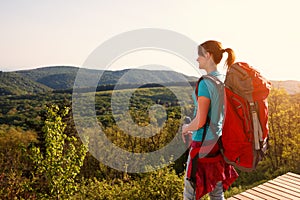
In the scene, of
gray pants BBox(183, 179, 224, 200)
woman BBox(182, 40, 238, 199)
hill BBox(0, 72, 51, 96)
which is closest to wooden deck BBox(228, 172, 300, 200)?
gray pants BBox(183, 179, 224, 200)

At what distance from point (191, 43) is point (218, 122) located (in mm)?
880

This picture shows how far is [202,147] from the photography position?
2018 mm

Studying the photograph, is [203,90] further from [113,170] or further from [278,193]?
[113,170]

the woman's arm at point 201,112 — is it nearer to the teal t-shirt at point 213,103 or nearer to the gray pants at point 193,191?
the teal t-shirt at point 213,103

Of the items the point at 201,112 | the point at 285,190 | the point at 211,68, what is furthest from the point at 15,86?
the point at 201,112

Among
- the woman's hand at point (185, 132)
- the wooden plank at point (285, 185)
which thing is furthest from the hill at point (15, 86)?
the woman's hand at point (185, 132)

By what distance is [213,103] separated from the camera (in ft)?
6.21

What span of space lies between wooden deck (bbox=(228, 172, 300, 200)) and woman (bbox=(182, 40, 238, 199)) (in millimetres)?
2067

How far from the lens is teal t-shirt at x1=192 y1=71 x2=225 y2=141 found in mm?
1864

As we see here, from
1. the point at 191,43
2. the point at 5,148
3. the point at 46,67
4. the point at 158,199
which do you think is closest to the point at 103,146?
the point at 5,148

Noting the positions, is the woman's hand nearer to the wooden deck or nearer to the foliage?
the foliage

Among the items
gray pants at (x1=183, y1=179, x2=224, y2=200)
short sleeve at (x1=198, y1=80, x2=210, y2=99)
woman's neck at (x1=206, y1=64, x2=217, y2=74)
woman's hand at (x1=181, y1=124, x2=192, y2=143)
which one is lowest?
gray pants at (x1=183, y1=179, x2=224, y2=200)

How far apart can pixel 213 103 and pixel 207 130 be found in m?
0.23

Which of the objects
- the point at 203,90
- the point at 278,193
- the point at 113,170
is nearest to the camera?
the point at 203,90
